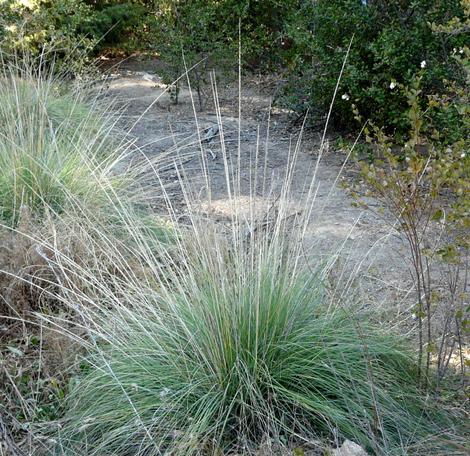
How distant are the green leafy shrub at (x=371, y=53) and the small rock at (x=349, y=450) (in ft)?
10.6

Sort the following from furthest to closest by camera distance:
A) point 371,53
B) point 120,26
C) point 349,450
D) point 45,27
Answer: point 120,26, point 45,27, point 371,53, point 349,450

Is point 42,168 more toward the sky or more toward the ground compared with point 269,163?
more toward the sky

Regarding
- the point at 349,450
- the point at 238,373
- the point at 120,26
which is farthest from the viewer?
the point at 120,26

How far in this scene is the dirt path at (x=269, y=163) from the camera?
3922 mm

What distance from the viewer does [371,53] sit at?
6.29 m

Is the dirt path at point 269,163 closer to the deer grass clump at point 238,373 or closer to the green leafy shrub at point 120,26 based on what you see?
the deer grass clump at point 238,373

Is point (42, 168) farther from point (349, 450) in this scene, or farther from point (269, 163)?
point (269, 163)

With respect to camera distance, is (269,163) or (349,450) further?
(269,163)

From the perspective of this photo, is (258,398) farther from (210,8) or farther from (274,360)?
(210,8)

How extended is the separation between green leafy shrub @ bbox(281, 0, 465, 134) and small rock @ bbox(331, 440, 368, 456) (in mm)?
3229

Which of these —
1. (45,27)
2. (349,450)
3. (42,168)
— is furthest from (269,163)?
(349,450)

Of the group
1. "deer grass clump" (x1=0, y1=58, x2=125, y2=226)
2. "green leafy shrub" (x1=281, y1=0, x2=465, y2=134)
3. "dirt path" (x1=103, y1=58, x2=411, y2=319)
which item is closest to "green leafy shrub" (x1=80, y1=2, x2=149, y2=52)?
"dirt path" (x1=103, y1=58, x2=411, y2=319)

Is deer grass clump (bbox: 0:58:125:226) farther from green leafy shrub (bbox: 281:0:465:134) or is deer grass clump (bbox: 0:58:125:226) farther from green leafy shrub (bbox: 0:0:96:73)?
green leafy shrub (bbox: 0:0:96:73)

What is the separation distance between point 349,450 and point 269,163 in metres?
4.33
